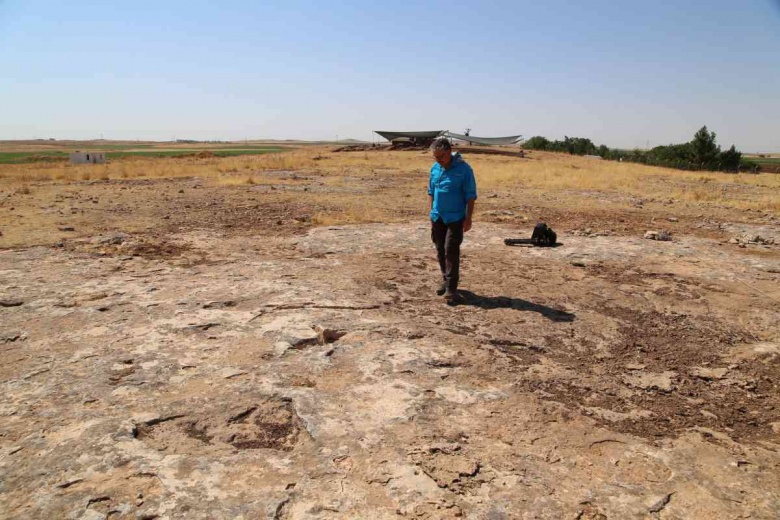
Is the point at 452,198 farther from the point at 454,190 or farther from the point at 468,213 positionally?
the point at 468,213

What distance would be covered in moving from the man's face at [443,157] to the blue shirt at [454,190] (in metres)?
0.05

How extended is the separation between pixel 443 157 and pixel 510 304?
1.62m

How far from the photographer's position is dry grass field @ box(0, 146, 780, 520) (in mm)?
2168

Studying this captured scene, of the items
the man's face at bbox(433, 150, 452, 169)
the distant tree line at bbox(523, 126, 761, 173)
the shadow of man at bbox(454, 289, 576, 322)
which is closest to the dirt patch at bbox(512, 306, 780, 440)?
the shadow of man at bbox(454, 289, 576, 322)

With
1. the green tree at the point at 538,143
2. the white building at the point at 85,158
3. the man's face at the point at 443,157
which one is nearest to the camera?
the man's face at the point at 443,157

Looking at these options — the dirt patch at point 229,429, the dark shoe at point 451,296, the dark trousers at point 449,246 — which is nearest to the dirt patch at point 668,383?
the dark shoe at point 451,296

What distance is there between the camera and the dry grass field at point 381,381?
2.17 meters

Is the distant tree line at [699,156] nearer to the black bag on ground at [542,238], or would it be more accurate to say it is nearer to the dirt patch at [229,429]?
the black bag on ground at [542,238]

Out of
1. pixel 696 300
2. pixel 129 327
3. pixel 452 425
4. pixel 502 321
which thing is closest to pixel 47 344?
pixel 129 327

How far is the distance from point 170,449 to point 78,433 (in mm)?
511

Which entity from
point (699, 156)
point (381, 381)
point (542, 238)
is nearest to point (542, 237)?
point (542, 238)

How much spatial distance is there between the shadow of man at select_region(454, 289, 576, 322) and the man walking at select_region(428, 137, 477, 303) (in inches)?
9.3

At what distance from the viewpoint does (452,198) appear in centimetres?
470

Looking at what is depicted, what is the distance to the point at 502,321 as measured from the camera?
4.40 metres
